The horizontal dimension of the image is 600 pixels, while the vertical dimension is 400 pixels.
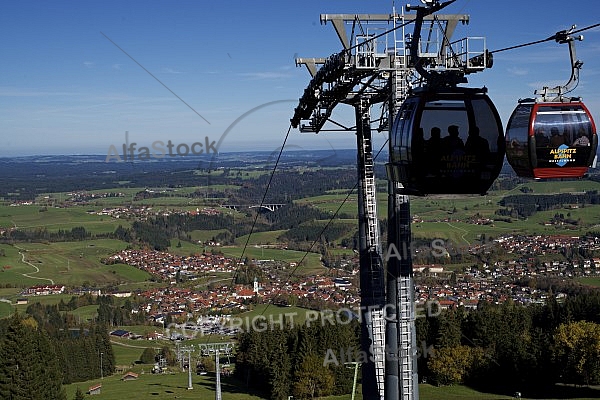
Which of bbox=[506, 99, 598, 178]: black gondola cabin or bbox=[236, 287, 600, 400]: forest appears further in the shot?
bbox=[236, 287, 600, 400]: forest

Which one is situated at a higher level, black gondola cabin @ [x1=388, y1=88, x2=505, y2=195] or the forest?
black gondola cabin @ [x1=388, y1=88, x2=505, y2=195]

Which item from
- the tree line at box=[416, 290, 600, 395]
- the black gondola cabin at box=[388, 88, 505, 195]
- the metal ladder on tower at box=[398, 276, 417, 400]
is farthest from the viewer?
the tree line at box=[416, 290, 600, 395]

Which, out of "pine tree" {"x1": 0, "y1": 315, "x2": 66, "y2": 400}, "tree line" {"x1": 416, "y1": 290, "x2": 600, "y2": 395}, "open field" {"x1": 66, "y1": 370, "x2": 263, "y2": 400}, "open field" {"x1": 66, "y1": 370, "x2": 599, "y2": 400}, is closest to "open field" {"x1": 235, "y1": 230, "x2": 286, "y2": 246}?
"open field" {"x1": 66, "y1": 370, "x2": 599, "y2": 400}

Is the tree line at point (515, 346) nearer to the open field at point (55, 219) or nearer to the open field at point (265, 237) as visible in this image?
the open field at point (265, 237)

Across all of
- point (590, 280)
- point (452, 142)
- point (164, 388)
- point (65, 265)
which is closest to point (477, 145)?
point (452, 142)

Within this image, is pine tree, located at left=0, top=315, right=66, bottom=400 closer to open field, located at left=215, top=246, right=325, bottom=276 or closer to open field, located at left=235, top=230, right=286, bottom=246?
open field, located at left=215, top=246, right=325, bottom=276

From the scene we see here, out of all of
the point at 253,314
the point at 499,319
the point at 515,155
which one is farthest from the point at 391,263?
the point at 253,314

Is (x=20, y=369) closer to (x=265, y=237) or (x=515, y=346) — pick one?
(x=515, y=346)
